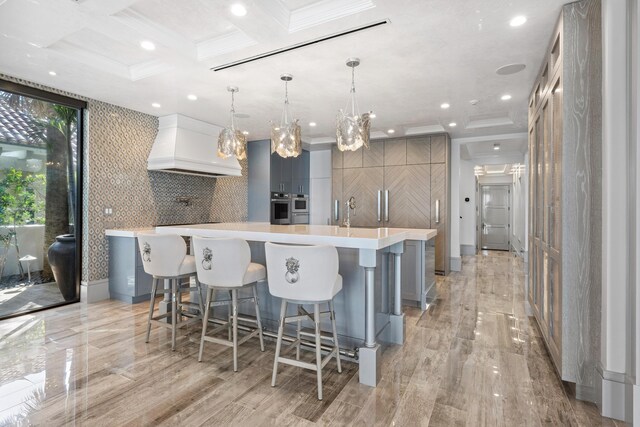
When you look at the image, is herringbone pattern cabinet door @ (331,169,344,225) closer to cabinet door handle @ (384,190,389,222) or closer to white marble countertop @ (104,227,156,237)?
cabinet door handle @ (384,190,389,222)

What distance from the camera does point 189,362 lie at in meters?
2.46

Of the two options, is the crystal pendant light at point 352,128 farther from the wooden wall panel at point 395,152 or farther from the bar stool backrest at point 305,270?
the wooden wall panel at point 395,152

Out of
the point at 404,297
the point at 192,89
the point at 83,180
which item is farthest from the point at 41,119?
the point at 404,297

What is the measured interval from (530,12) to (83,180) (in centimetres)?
487

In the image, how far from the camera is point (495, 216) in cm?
985

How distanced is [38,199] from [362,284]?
3.82 metres

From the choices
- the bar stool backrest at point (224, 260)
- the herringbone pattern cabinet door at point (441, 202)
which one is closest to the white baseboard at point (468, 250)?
the herringbone pattern cabinet door at point (441, 202)

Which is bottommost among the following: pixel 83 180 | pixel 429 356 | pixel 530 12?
pixel 429 356

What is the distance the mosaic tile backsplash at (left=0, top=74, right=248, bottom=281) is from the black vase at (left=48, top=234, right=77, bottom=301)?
0.41 ft

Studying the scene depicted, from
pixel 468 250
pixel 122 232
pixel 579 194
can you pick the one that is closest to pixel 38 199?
pixel 122 232

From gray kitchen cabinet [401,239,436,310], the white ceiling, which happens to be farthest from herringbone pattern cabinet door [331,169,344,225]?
gray kitchen cabinet [401,239,436,310]

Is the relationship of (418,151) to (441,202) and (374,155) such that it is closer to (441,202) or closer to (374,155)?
(374,155)

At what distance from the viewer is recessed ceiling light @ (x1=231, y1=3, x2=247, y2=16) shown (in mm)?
2189

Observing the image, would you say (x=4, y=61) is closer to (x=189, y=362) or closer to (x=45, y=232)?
(x=45, y=232)
